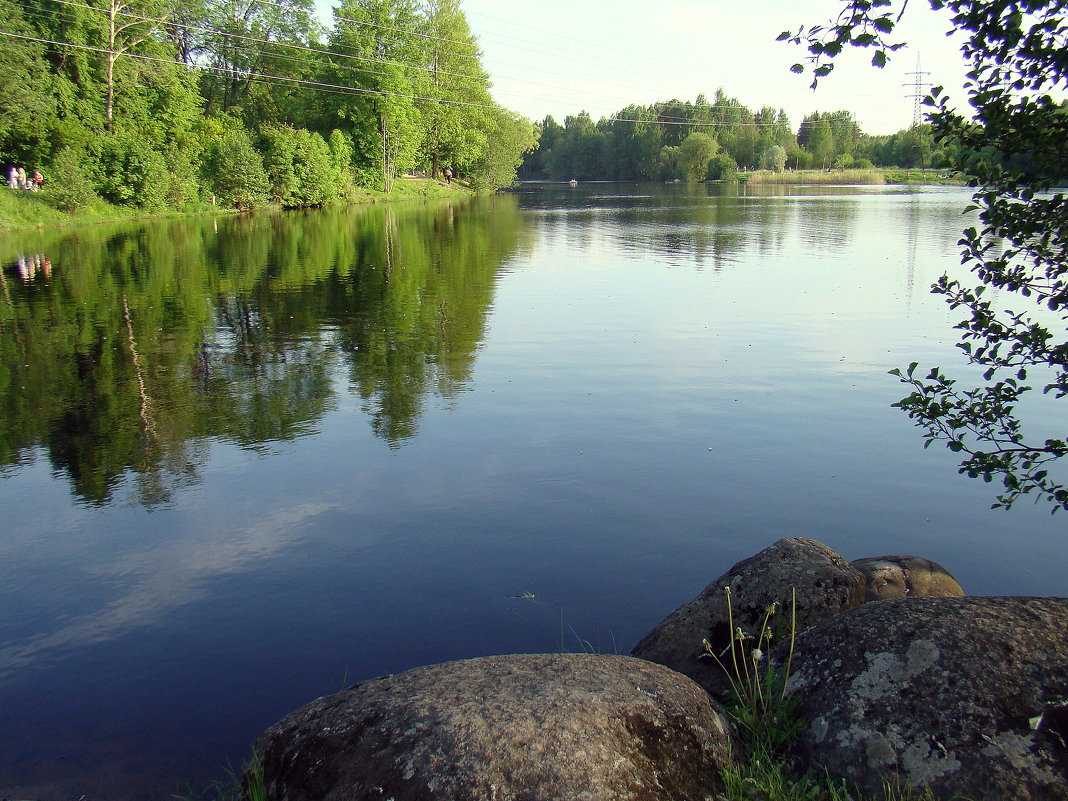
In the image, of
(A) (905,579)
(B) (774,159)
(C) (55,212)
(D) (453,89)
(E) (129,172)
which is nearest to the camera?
(A) (905,579)

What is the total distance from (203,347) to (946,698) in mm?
12434

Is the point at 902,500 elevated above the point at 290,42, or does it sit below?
below

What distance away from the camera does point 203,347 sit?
13445 mm

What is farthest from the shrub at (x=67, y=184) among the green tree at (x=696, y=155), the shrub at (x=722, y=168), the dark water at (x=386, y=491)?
the green tree at (x=696, y=155)

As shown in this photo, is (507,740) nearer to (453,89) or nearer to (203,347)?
(203,347)

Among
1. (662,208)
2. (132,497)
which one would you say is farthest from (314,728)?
(662,208)

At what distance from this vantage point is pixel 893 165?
441 feet

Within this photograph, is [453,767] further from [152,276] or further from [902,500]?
[152,276]

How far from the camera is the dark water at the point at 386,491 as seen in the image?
16.5 ft

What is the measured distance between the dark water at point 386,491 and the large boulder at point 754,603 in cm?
68

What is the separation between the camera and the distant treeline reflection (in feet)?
29.3

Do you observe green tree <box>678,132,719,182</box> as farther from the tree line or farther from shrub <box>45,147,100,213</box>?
shrub <box>45,147,100,213</box>

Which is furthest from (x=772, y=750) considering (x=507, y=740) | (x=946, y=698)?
(x=507, y=740)

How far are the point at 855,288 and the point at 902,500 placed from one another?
45.5 ft
